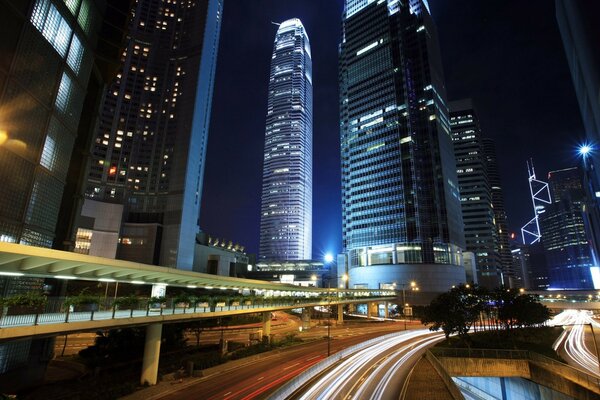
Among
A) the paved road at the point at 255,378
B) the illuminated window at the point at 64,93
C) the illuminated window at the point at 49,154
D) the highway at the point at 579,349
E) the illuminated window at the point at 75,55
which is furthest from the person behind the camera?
the highway at the point at 579,349

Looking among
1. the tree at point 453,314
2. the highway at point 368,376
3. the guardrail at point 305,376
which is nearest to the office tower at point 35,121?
the guardrail at point 305,376

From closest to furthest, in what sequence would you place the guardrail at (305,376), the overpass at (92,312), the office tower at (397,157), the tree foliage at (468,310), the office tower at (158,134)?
the overpass at (92,312) → the guardrail at (305,376) → the tree foliage at (468,310) → the office tower at (158,134) → the office tower at (397,157)

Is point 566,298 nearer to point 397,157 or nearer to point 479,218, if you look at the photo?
point 479,218

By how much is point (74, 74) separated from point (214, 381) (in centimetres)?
3902

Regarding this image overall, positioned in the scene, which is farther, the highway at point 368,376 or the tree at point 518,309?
the tree at point 518,309

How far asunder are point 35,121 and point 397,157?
128418 millimetres

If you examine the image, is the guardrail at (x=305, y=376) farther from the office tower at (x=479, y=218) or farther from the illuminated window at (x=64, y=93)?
the office tower at (x=479, y=218)

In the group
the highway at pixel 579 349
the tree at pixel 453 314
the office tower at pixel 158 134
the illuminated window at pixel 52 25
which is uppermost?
the office tower at pixel 158 134

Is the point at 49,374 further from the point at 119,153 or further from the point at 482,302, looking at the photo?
the point at 119,153

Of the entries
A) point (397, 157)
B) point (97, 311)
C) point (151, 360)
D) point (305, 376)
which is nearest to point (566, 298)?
point (397, 157)

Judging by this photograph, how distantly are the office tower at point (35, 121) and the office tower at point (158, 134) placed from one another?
81.6 m

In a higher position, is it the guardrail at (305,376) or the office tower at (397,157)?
the office tower at (397,157)

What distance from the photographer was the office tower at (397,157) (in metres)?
129

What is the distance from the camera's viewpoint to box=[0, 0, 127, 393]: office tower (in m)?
28.5
